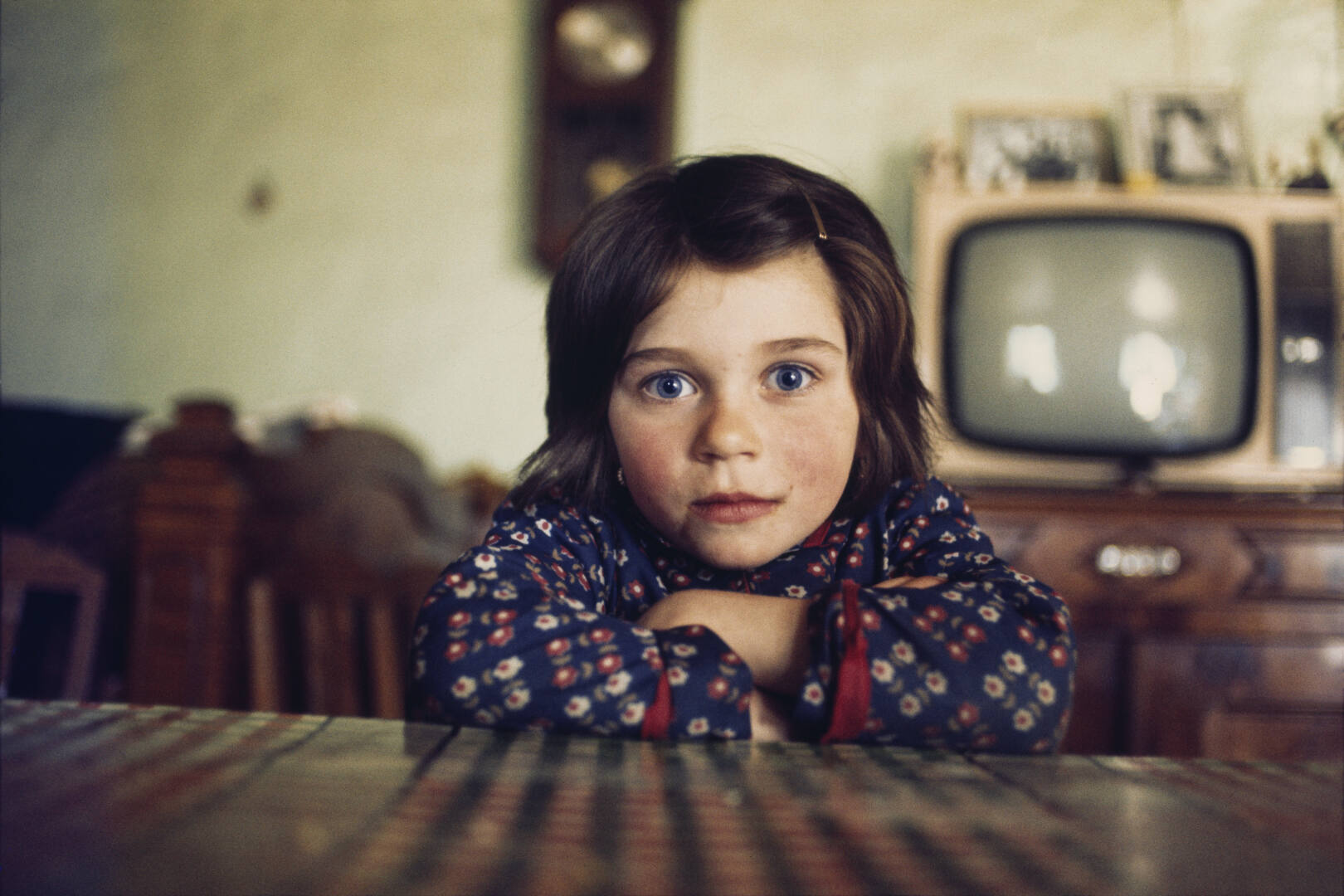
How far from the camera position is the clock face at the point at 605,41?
226 centimetres

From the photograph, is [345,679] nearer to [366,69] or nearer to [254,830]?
[254,830]

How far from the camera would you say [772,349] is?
59cm

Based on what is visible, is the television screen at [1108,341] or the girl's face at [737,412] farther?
the television screen at [1108,341]

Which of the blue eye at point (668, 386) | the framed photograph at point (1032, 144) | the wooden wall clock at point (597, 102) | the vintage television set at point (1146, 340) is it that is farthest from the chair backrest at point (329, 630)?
the framed photograph at point (1032, 144)

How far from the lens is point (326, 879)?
17cm

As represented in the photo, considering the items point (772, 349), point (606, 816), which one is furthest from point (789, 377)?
point (606, 816)

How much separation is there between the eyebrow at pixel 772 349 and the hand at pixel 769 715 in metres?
0.22

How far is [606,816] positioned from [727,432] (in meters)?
0.36

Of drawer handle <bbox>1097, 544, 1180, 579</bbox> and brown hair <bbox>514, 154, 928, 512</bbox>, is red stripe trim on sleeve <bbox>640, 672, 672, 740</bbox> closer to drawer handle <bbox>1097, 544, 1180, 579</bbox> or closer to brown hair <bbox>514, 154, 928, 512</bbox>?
brown hair <bbox>514, 154, 928, 512</bbox>

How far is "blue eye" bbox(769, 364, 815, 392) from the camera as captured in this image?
0.60 m

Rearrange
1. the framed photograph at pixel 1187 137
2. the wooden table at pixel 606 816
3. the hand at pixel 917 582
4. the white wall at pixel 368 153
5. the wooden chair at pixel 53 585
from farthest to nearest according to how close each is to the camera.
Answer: the white wall at pixel 368 153, the framed photograph at pixel 1187 137, the wooden chair at pixel 53 585, the hand at pixel 917 582, the wooden table at pixel 606 816

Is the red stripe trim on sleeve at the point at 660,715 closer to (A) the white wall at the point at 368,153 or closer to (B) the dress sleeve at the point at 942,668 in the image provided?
(B) the dress sleeve at the point at 942,668

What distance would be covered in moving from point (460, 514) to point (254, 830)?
6.01ft

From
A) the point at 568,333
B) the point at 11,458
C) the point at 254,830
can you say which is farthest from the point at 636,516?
the point at 11,458
